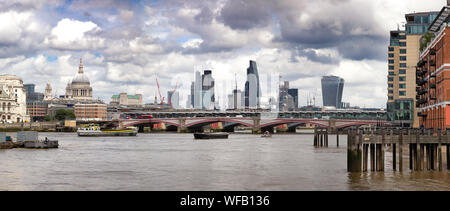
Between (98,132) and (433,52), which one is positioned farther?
(98,132)

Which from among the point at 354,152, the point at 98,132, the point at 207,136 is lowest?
the point at 207,136

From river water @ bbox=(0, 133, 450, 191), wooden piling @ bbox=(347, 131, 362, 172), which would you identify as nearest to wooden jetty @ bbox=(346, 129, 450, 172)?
wooden piling @ bbox=(347, 131, 362, 172)

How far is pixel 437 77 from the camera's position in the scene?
58.9 meters

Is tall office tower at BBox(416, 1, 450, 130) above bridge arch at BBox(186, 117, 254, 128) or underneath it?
above

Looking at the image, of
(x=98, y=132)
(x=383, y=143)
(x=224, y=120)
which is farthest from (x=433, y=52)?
(x=224, y=120)

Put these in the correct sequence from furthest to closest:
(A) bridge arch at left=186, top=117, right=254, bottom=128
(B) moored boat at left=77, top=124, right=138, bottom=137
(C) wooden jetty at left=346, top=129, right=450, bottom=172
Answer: (A) bridge arch at left=186, top=117, right=254, bottom=128 < (B) moored boat at left=77, top=124, right=138, bottom=137 < (C) wooden jetty at left=346, top=129, right=450, bottom=172

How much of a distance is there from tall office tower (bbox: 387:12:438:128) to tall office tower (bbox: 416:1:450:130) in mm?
29282

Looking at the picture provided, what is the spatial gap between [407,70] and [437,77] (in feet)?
151

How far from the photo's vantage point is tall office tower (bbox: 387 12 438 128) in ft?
324

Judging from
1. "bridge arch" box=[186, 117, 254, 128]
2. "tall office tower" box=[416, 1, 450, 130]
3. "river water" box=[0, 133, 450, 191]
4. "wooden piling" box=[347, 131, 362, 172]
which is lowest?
"river water" box=[0, 133, 450, 191]

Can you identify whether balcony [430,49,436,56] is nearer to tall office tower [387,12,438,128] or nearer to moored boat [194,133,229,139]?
tall office tower [387,12,438,128]

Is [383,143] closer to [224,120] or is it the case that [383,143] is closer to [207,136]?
[207,136]

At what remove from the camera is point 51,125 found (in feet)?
623

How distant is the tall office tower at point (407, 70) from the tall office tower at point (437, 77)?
1153 inches
